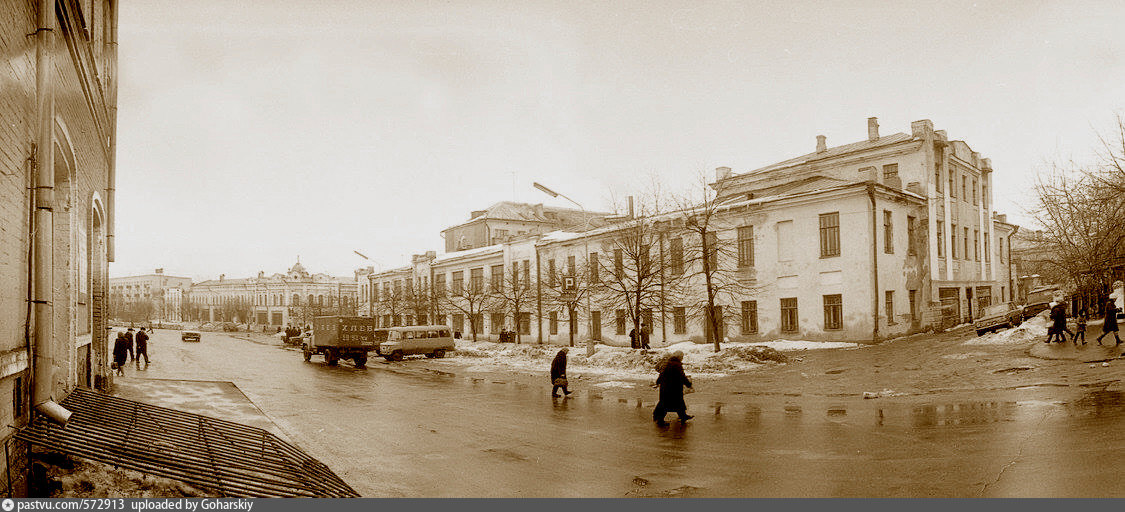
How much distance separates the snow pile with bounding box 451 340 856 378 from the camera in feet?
80.8

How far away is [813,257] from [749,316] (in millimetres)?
4251

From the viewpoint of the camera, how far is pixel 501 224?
221 ft

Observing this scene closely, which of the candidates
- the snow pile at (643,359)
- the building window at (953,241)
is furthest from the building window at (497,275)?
the building window at (953,241)

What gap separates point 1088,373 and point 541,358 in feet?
65.7

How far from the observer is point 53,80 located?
7.41 metres

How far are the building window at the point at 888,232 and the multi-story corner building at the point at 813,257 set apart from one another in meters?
0.08

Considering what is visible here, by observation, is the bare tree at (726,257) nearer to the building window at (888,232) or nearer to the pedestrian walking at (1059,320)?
the building window at (888,232)

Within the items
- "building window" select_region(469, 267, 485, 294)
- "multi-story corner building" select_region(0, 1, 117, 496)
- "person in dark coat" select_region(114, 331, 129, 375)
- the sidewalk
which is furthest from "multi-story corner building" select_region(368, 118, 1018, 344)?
"multi-story corner building" select_region(0, 1, 117, 496)

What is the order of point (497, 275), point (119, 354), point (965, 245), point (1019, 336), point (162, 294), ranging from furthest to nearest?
point (162, 294) → point (497, 275) → point (965, 245) → point (1019, 336) → point (119, 354)

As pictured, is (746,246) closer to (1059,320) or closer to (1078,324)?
(1059,320)

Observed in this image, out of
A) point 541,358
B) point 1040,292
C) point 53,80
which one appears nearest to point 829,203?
point 1040,292

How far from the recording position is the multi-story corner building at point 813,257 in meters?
31.8

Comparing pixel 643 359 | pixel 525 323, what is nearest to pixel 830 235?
pixel 643 359

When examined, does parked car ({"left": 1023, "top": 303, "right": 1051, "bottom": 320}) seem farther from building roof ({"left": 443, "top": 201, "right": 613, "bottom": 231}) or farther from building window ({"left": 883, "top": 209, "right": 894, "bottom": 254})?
building roof ({"left": 443, "top": 201, "right": 613, "bottom": 231})
